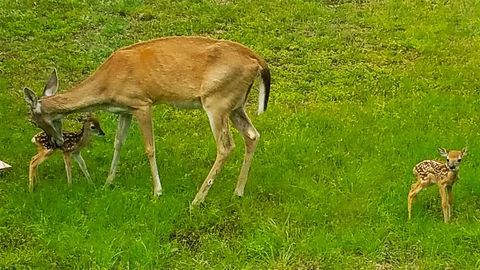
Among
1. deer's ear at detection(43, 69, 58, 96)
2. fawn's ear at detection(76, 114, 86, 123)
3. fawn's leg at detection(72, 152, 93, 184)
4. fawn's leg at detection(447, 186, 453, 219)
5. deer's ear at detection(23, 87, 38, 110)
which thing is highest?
deer's ear at detection(23, 87, 38, 110)

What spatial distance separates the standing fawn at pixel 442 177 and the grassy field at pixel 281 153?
0.50 ft

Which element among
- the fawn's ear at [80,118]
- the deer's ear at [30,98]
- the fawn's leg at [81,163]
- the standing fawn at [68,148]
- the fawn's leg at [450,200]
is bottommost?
the fawn's ear at [80,118]

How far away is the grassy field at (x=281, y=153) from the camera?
6.81 meters

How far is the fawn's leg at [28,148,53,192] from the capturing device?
7.86 metres

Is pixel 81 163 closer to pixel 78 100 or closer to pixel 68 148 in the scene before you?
pixel 68 148

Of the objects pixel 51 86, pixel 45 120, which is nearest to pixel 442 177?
pixel 45 120

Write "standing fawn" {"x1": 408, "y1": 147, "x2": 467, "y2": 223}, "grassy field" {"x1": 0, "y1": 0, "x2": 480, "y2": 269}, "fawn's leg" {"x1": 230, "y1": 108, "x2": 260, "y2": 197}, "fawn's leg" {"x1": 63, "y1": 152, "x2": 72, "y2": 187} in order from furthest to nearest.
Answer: "fawn's leg" {"x1": 63, "y1": 152, "x2": 72, "y2": 187} < "fawn's leg" {"x1": 230, "y1": 108, "x2": 260, "y2": 197} < "standing fawn" {"x1": 408, "y1": 147, "x2": 467, "y2": 223} < "grassy field" {"x1": 0, "y1": 0, "x2": 480, "y2": 269}

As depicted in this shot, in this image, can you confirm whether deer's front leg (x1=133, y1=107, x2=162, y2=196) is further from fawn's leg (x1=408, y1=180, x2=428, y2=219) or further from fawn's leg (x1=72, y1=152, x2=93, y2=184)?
fawn's leg (x1=408, y1=180, x2=428, y2=219)

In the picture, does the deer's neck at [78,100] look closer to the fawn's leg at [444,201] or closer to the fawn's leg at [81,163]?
the fawn's leg at [81,163]

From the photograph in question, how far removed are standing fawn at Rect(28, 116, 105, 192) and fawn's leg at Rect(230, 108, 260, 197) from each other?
1.28 metres

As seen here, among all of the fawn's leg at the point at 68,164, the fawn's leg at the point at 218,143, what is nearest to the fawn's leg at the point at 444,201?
the fawn's leg at the point at 218,143

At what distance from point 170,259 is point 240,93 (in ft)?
5.97

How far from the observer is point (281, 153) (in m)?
8.73

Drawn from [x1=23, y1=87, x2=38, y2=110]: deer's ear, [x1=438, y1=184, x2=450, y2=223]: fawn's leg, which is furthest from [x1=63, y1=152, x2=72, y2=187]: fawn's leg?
[x1=438, y1=184, x2=450, y2=223]: fawn's leg
